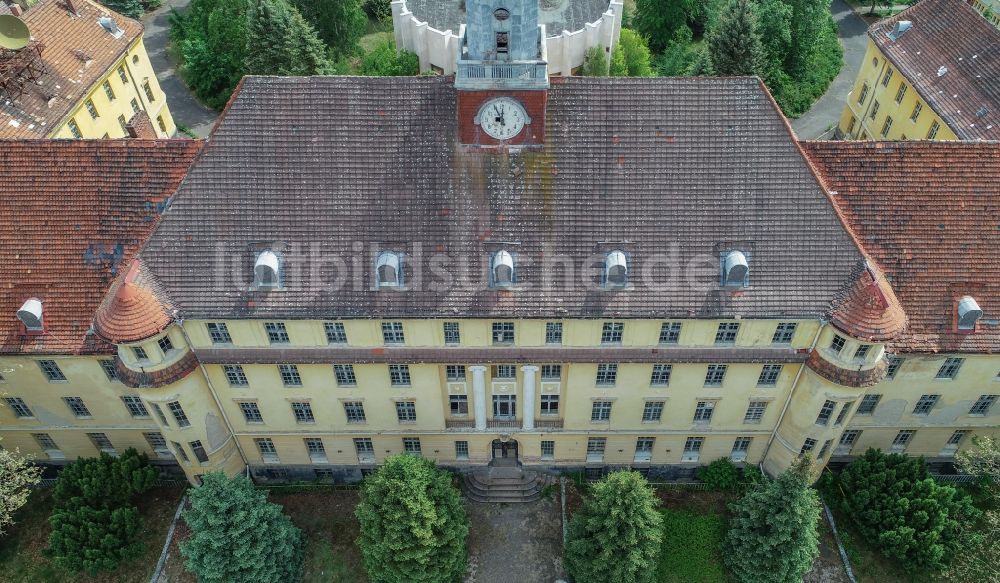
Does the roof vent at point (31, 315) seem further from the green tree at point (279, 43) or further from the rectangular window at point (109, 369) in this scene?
the green tree at point (279, 43)

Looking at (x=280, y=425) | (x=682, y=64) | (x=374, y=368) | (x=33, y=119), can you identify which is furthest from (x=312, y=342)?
(x=682, y=64)

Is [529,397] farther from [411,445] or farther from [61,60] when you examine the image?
[61,60]

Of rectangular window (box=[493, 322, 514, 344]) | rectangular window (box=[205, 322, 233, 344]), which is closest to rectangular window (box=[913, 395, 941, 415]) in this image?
rectangular window (box=[493, 322, 514, 344])

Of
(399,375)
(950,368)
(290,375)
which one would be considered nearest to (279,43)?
(290,375)

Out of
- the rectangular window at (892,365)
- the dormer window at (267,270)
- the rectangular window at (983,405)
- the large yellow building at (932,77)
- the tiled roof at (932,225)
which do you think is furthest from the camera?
the large yellow building at (932,77)

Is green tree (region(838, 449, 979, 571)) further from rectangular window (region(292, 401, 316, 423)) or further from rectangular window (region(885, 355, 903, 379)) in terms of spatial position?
rectangular window (region(292, 401, 316, 423))

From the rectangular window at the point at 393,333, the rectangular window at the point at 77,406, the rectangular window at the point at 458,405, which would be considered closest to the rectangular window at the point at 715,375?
the rectangular window at the point at 458,405
